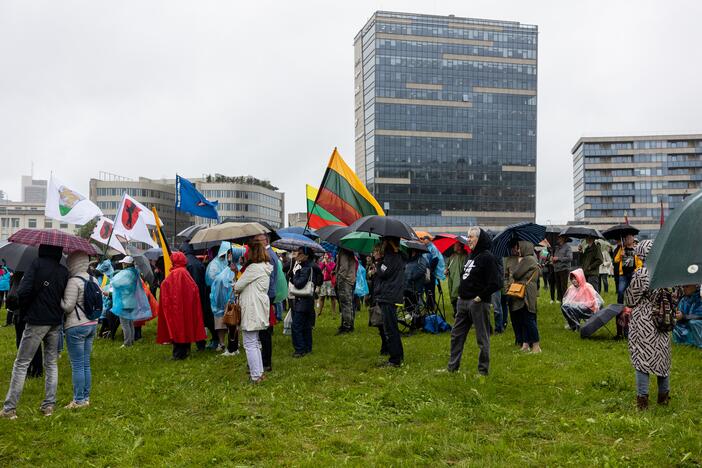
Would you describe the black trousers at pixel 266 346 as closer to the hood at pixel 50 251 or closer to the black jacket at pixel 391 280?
the black jacket at pixel 391 280

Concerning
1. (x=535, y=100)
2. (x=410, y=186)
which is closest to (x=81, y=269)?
(x=410, y=186)

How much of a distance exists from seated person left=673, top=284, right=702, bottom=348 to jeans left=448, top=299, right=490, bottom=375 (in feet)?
14.3

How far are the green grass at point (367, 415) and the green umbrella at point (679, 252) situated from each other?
318 centimetres

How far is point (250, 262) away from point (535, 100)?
447 ft

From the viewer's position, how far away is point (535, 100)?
134m

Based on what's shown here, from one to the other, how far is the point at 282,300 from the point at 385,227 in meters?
2.58

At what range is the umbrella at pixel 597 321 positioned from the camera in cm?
1203

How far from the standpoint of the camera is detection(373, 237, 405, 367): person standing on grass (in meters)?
9.77

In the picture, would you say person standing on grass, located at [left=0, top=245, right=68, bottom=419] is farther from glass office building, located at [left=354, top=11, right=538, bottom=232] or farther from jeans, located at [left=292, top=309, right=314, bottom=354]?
glass office building, located at [left=354, top=11, right=538, bottom=232]

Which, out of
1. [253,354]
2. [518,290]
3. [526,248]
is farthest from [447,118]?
[253,354]

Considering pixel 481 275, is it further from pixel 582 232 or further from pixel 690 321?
pixel 582 232

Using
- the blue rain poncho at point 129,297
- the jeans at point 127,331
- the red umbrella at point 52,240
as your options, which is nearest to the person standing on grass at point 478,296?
the red umbrella at point 52,240

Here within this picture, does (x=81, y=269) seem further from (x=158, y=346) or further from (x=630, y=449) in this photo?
(x=630, y=449)

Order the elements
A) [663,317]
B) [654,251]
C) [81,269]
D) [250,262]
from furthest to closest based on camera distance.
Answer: [250,262] < [81,269] < [663,317] < [654,251]
